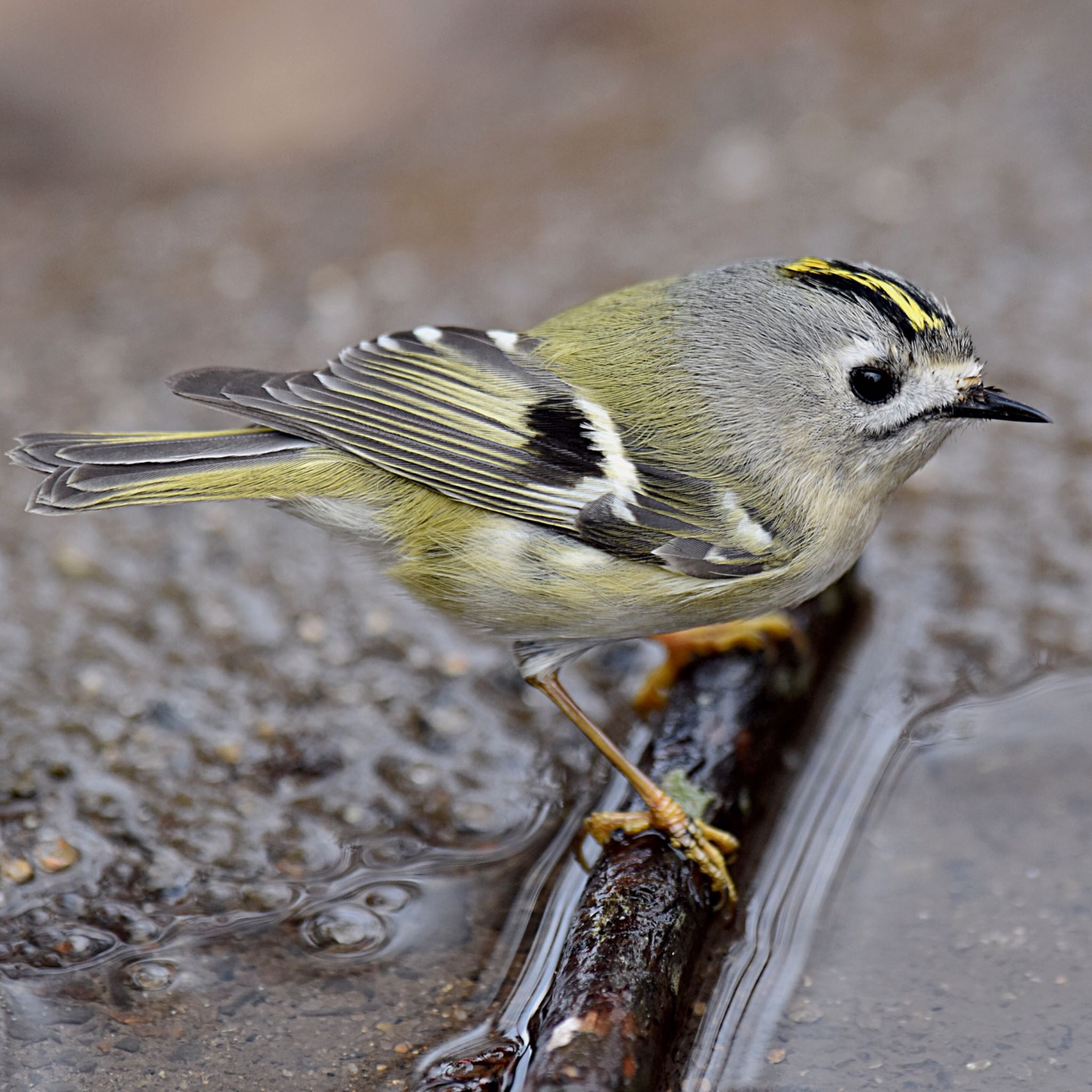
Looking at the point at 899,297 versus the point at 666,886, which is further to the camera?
the point at 899,297

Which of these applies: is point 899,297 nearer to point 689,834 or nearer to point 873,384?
point 873,384

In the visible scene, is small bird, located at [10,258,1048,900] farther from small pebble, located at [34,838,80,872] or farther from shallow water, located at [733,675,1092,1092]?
small pebble, located at [34,838,80,872]

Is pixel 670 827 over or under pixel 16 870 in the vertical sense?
over

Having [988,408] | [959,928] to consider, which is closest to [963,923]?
[959,928]

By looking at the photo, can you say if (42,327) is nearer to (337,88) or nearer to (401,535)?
(337,88)

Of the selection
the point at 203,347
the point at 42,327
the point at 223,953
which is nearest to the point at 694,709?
the point at 223,953

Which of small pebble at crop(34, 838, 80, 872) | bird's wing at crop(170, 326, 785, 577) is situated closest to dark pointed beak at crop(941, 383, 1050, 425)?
bird's wing at crop(170, 326, 785, 577)
